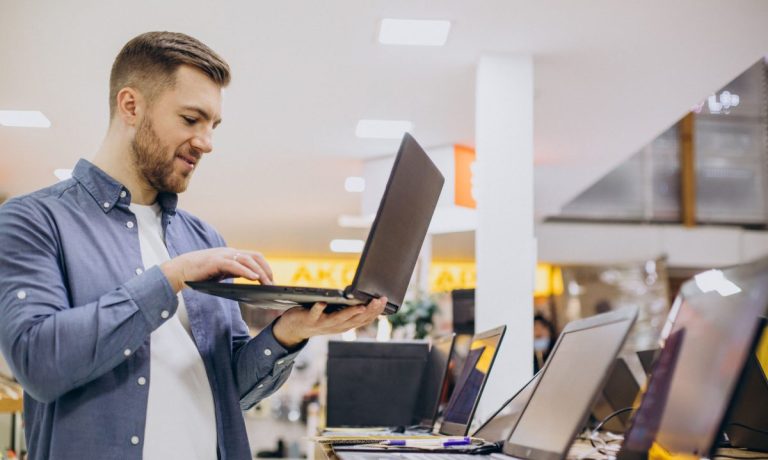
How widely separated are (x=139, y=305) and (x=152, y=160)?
0.35 meters

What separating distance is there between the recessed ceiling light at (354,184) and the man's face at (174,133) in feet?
20.7

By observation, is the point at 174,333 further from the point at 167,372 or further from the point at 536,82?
the point at 536,82

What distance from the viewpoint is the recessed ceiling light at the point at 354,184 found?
316 inches

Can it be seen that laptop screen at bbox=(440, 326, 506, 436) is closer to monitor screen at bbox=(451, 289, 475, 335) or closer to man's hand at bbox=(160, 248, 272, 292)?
man's hand at bbox=(160, 248, 272, 292)

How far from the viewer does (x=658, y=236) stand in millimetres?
11227

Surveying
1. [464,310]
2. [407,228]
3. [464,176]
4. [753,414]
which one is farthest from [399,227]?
[464,176]

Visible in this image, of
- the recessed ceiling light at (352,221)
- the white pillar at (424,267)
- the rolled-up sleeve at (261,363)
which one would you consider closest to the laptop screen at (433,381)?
the rolled-up sleeve at (261,363)

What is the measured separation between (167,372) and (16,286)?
0.31 meters

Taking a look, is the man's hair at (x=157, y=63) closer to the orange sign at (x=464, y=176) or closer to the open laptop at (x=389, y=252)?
the open laptop at (x=389, y=252)

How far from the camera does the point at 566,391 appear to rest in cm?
123

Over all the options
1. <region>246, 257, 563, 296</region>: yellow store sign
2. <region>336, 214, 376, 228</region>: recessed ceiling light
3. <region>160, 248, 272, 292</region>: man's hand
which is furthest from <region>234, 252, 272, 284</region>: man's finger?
<region>246, 257, 563, 296</region>: yellow store sign

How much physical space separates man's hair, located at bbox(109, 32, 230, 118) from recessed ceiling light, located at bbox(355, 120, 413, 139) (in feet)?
15.0

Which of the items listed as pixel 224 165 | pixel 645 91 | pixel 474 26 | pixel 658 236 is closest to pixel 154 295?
pixel 474 26

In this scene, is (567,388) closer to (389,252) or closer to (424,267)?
(389,252)
